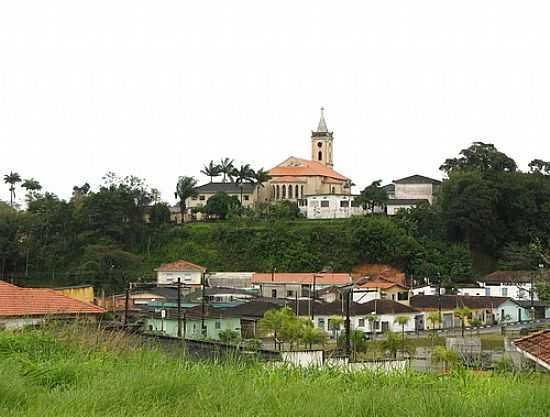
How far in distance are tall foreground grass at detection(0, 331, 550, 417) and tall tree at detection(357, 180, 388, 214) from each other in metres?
50.4

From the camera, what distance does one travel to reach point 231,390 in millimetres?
4773

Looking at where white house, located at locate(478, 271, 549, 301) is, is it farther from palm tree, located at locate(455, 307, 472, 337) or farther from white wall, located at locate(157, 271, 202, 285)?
white wall, located at locate(157, 271, 202, 285)

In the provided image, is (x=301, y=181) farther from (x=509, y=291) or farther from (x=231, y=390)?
(x=231, y=390)

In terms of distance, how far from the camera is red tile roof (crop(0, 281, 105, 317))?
46.9ft

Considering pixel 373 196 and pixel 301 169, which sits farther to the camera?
pixel 301 169

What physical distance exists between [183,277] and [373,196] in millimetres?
16111

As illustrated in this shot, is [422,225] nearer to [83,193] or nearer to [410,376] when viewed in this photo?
[83,193]

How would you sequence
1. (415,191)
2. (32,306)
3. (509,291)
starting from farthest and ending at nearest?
(415,191)
(509,291)
(32,306)

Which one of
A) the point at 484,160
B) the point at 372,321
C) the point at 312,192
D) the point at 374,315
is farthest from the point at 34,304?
the point at 312,192

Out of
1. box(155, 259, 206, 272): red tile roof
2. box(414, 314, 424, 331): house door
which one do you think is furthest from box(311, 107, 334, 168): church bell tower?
box(414, 314, 424, 331): house door

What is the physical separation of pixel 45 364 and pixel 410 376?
7.56 feet

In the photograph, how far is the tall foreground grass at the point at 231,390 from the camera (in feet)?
14.1

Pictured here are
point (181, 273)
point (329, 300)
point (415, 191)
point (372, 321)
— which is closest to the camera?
point (372, 321)

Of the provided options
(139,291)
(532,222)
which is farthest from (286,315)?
(532,222)
